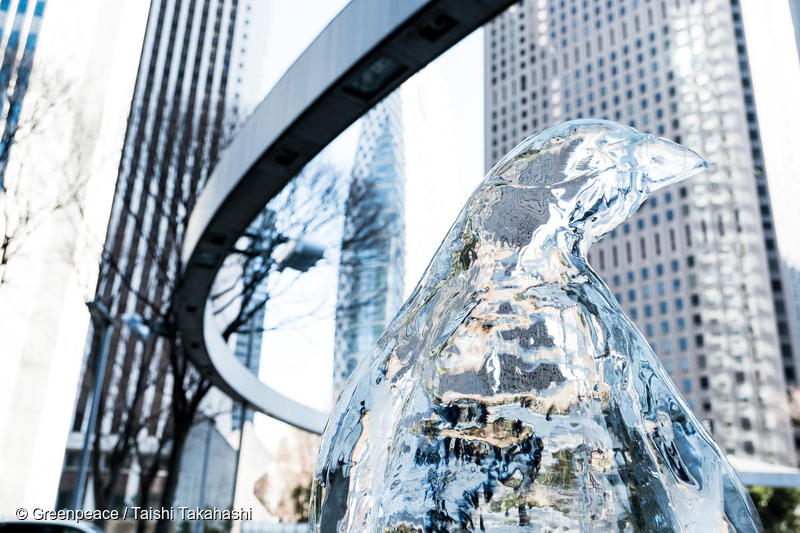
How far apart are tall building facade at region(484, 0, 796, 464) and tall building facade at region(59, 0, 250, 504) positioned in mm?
46686

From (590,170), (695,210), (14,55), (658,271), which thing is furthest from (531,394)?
(658,271)

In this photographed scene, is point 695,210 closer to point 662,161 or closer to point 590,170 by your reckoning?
point 662,161

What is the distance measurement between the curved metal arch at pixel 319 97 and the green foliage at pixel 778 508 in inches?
679

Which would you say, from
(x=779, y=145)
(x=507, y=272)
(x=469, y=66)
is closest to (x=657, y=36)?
(x=779, y=145)

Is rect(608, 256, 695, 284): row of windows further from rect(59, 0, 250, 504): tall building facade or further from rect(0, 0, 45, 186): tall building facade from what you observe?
rect(0, 0, 45, 186): tall building facade

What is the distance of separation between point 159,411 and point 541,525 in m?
13.3

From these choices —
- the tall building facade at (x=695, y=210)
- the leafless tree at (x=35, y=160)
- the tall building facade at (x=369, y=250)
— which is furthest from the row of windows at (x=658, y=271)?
the leafless tree at (x=35, y=160)

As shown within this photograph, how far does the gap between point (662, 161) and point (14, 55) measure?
34.8 ft

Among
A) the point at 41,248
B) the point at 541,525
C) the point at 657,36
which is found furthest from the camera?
the point at 657,36

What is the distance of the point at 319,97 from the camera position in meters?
4.64

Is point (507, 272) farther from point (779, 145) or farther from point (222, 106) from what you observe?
point (779, 145)

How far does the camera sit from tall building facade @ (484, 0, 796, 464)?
5744 centimetres

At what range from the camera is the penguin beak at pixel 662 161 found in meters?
1.66

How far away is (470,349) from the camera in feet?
4.78
